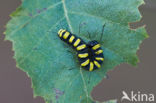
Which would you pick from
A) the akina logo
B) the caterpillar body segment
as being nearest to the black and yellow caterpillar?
the caterpillar body segment

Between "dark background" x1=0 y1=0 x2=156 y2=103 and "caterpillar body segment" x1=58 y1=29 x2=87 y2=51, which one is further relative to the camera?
"dark background" x1=0 y1=0 x2=156 y2=103

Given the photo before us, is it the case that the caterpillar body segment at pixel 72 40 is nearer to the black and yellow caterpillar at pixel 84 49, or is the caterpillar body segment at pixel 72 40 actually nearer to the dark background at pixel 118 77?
the black and yellow caterpillar at pixel 84 49

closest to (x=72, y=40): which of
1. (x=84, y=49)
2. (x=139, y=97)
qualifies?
(x=84, y=49)

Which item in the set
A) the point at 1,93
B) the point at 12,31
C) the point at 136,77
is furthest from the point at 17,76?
the point at 12,31

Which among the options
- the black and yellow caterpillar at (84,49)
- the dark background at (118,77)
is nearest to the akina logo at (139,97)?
the dark background at (118,77)

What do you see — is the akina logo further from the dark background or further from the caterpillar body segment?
the caterpillar body segment

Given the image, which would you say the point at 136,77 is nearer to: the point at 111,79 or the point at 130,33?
the point at 111,79
